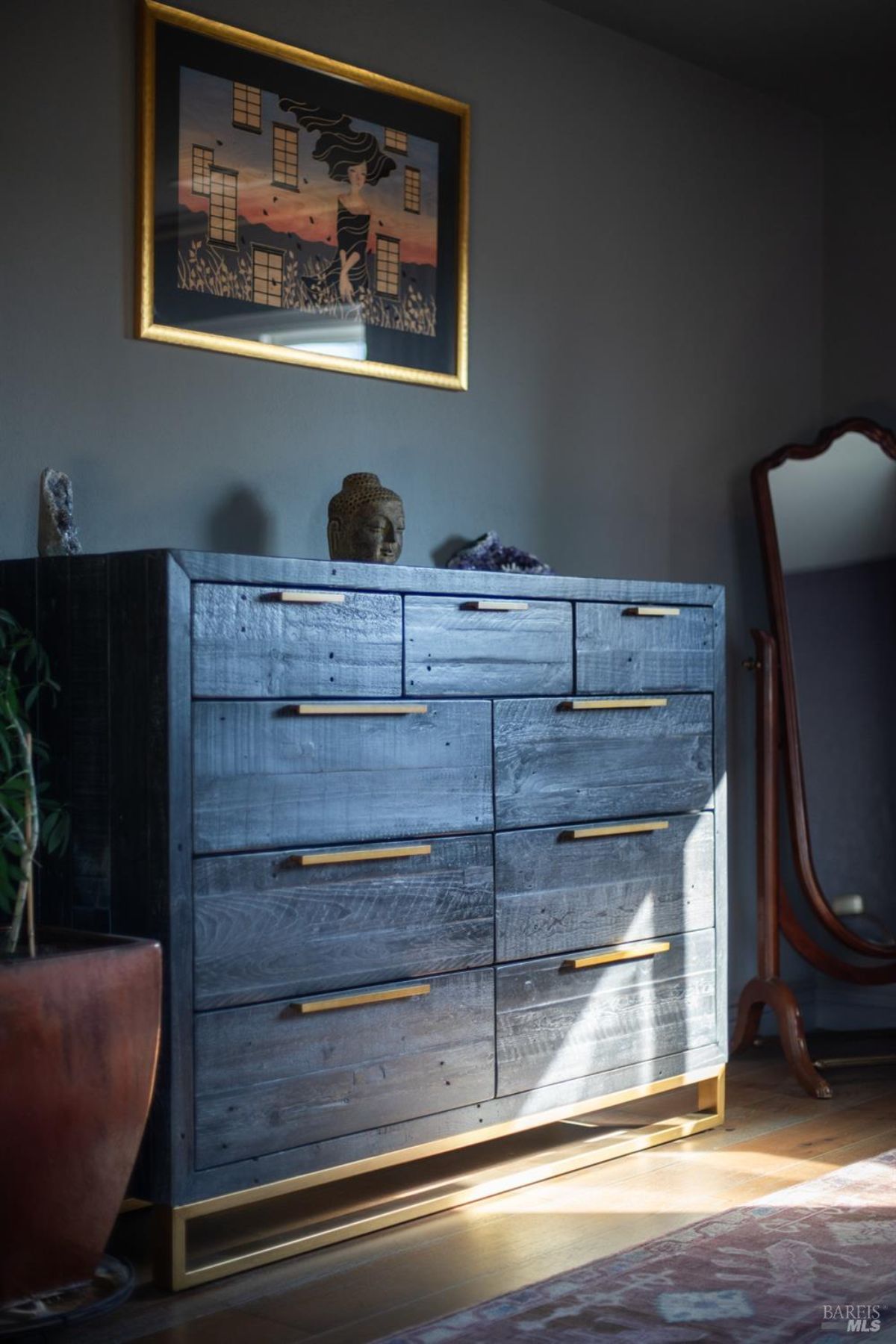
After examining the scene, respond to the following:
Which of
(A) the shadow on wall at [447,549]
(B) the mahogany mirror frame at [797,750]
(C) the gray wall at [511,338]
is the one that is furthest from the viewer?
(B) the mahogany mirror frame at [797,750]

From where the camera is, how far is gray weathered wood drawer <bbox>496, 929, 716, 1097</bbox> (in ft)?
9.21

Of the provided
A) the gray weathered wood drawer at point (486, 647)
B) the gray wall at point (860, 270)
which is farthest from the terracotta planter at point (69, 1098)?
the gray wall at point (860, 270)

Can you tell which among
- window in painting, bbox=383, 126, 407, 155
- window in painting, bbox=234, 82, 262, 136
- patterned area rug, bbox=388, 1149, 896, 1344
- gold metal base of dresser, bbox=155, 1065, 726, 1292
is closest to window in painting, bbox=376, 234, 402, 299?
window in painting, bbox=383, 126, 407, 155

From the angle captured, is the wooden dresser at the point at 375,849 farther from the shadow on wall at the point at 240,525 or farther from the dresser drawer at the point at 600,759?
the shadow on wall at the point at 240,525

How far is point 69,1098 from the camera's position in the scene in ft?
6.73

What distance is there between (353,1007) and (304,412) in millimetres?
1273

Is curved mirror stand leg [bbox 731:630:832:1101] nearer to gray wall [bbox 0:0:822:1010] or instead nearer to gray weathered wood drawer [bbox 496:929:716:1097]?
gray wall [bbox 0:0:822:1010]

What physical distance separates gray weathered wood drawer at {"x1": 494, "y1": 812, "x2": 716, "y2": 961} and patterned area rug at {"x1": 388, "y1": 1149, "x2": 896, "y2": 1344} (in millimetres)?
584

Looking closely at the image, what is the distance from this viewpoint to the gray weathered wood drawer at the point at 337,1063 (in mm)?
2336

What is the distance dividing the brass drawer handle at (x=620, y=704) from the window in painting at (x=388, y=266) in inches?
39.8

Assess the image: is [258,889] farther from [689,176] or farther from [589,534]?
[689,176]

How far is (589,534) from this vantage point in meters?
3.79

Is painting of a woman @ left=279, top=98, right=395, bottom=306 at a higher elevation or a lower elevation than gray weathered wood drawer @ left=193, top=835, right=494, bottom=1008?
higher

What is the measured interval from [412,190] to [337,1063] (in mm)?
1888
